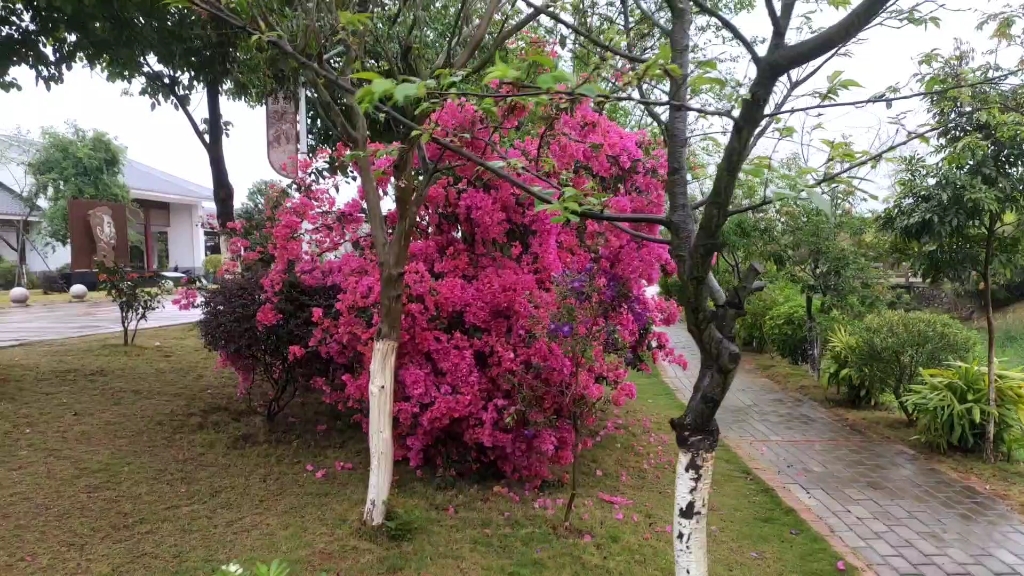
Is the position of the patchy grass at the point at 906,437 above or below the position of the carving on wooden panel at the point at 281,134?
below

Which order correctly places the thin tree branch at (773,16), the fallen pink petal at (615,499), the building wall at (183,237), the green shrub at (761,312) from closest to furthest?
the thin tree branch at (773,16) → the fallen pink petal at (615,499) → the green shrub at (761,312) → the building wall at (183,237)

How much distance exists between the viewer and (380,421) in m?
3.73

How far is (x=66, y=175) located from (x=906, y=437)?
94.3 feet

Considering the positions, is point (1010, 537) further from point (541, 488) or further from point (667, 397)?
point (667, 397)

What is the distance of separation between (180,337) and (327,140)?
13.7 feet

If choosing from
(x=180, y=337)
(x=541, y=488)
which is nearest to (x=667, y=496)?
(x=541, y=488)

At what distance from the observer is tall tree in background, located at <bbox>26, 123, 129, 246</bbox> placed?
2423cm

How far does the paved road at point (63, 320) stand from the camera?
1047 cm

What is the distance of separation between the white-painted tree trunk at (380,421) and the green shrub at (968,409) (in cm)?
533

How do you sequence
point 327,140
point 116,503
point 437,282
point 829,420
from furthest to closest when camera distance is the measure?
point 327,140
point 829,420
point 437,282
point 116,503

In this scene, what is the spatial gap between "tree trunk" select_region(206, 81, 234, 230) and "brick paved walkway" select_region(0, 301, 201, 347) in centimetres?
364

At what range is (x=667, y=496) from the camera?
4.93 meters

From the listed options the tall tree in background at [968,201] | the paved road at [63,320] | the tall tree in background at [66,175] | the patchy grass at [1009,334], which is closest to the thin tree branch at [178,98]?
the paved road at [63,320]

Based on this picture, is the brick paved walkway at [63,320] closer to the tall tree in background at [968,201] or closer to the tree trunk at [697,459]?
the tree trunk at [697,459]
